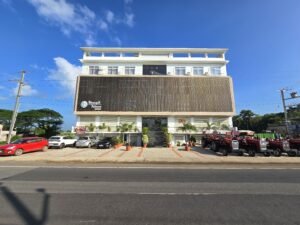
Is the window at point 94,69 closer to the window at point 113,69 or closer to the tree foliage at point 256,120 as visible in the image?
the window at point 113,69

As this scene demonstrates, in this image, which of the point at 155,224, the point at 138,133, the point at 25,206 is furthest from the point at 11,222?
the point at 138,133

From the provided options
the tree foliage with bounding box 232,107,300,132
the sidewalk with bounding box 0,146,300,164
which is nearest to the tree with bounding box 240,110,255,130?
the tree foliage with bounding box 232,107,300,132

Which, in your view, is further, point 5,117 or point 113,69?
point 5,117

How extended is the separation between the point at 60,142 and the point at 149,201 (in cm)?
2362

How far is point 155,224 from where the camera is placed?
3.97 m

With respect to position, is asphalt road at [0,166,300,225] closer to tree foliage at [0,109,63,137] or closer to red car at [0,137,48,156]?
red car at [0,137,48,156]

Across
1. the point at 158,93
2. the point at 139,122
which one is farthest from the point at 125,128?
the point at 158,93

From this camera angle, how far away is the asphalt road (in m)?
4.25

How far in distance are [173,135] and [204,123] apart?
21.5ft

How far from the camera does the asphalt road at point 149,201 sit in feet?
14.0

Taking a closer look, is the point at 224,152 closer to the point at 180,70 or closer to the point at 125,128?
the point at 125,128

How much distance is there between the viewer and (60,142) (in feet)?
83.3

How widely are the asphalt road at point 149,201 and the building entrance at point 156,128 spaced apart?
82.6 ft

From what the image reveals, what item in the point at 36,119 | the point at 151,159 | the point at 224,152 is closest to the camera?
the point at 151,159
